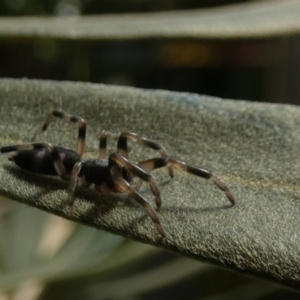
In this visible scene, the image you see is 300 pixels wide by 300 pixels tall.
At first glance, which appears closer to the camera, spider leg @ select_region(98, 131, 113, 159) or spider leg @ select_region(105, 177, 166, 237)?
spider leg @ select_region(105, 177, 166, 237)

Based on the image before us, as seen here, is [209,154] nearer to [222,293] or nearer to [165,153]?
[165,153]

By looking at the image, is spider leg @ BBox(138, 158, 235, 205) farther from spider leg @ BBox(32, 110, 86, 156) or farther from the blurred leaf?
the blurred leaf

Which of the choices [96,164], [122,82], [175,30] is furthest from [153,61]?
[96,164]

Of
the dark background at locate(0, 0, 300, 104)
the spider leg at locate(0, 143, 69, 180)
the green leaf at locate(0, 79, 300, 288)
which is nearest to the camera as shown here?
the green leaf at locate(0, 79, 300, 288)

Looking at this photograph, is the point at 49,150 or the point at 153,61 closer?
the point at 49,150

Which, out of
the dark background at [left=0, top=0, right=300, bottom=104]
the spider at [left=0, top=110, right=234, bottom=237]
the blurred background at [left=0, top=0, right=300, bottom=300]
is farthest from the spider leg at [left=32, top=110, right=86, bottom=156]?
the dark background at [left=0, top=0, right=300, bottom=104]

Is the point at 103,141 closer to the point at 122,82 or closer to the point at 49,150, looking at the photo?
the point at 49,150

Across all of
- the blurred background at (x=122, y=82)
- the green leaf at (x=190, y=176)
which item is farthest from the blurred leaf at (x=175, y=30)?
the green leaf at (x=190, y=176)

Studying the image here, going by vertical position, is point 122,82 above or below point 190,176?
below
